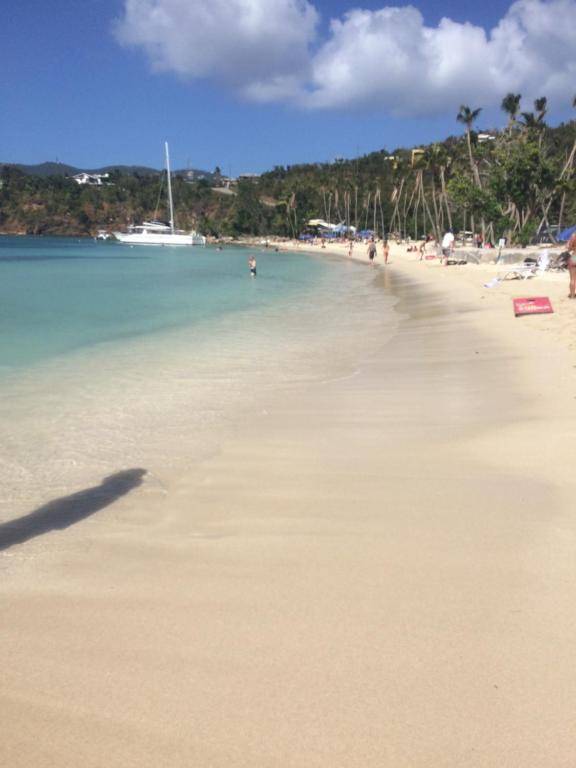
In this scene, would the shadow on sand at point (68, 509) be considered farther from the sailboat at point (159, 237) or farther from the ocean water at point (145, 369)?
the sailboat at point (159, 237)

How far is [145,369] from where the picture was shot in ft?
38.5

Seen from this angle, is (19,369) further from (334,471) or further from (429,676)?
(429,676)

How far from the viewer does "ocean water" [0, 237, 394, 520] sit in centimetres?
646

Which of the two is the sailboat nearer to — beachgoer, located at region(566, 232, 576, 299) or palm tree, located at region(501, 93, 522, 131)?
palm tree, located at region(501, 93, 522, 131)

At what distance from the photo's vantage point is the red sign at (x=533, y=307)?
48.1ft

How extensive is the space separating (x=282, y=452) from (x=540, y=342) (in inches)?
264

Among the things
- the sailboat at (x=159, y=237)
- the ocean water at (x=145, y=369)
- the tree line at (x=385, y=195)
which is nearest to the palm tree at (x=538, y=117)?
the tree line at (x=385, y=195)

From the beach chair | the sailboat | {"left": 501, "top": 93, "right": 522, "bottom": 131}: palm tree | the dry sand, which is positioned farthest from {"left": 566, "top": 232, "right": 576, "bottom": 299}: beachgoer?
the sailboat

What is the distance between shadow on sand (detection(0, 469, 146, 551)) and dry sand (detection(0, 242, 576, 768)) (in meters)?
0.16

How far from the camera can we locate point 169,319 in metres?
20.3

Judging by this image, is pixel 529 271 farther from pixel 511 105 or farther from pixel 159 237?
pixel 159 237

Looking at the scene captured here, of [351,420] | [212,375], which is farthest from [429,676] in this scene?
[212,375]

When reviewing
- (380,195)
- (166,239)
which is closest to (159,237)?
(166,239)

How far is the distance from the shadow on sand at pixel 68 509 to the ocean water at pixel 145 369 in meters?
0.18
